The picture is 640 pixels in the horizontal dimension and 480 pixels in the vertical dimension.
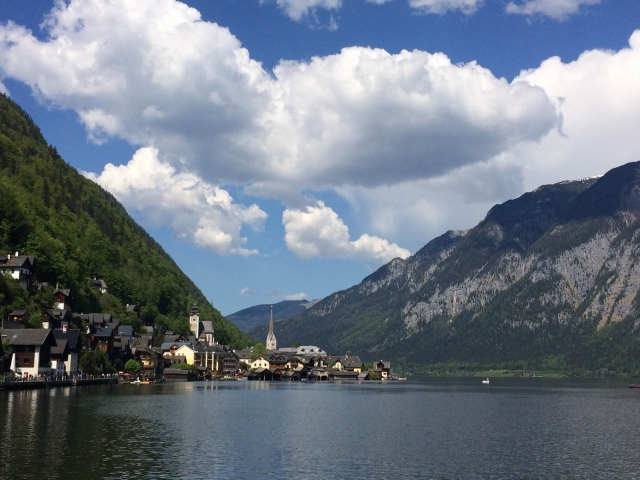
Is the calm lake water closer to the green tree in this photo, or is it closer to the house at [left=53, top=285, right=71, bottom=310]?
the house at [left=53, top=285, right=71, bottom=310]

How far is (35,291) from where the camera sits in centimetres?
15462

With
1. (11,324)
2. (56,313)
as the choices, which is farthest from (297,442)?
(56,313)

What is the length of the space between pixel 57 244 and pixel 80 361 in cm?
4402

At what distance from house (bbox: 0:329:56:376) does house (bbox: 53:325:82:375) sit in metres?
8.74

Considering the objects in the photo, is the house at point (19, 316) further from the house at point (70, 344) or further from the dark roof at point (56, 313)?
the dark roof at point (56, 313)

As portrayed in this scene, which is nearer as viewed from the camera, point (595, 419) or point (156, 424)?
point (156, 424)

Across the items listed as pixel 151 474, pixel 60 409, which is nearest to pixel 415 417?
pixel 60 409

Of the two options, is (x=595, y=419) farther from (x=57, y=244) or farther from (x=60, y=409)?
(x=57, y=244)

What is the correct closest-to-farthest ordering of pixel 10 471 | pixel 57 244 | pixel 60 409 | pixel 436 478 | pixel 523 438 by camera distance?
pixel 10 471, pixel 436 478, pixel 523 438, pixel 60 409, pixel 57 244

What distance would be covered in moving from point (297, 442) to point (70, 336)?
318ft

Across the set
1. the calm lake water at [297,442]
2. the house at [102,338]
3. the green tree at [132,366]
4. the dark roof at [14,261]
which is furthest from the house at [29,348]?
the green tree at [132,366]

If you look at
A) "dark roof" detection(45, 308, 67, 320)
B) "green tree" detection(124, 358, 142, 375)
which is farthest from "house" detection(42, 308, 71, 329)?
"green tree" detection(124, 358, 142, 375)

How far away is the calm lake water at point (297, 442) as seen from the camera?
4694 centimetres

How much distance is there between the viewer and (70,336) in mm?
144375
